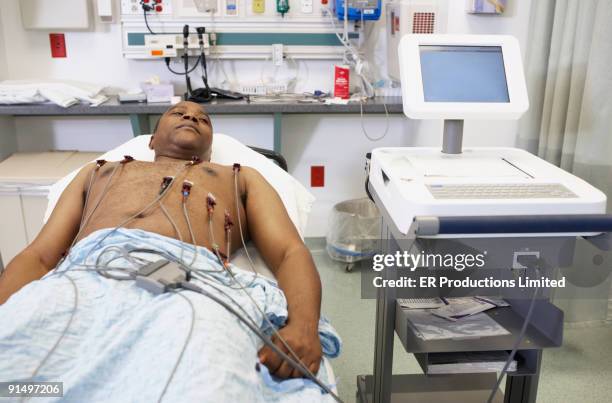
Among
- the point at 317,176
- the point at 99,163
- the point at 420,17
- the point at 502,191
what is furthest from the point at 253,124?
the point at 502,191

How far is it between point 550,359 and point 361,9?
5.74ft

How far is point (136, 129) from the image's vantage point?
9.14 ft

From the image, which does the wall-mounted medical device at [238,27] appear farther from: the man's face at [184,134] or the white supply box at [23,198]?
the man's face at [184,134]

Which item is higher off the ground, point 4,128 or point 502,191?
point 502,191

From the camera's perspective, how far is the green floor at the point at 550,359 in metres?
1.98

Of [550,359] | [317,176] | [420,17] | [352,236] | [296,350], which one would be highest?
[420,17]

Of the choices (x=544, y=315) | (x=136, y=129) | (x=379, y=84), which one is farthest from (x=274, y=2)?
(x=544, y=315)

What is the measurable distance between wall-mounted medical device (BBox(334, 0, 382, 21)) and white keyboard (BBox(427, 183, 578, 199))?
1651mm

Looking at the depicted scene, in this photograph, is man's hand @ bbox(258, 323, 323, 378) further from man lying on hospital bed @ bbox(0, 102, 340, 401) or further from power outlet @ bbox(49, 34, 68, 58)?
power outlet @ bbox(49, 34, 68, 58)

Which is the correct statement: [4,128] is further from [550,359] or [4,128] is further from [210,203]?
[550,359]

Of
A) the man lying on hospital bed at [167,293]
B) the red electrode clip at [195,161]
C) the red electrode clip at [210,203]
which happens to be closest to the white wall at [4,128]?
the man lying on hospital bed at [167,293]

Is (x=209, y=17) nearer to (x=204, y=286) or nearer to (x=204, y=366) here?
(x=204, y=286)

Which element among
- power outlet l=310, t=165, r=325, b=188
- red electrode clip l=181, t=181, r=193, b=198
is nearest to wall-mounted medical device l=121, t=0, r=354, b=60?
power outlet l=310, t=165, r=325, b=188

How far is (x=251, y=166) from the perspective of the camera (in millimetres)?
2105
